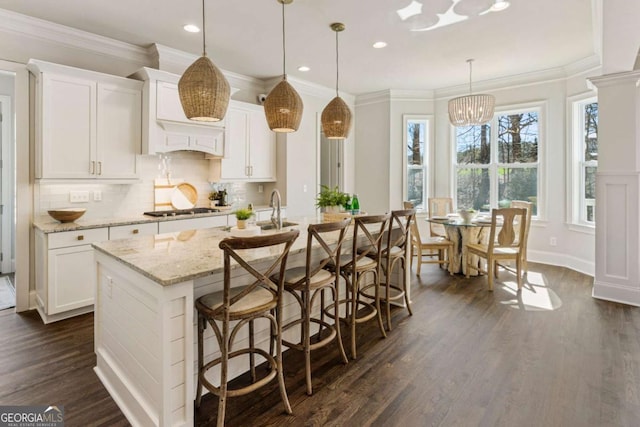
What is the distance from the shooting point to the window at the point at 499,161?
5805mm

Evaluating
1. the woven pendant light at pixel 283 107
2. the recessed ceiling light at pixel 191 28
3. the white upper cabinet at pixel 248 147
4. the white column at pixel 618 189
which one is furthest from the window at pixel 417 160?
the woven pendant light at pixel 283 107

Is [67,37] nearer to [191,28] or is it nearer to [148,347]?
[191,28]

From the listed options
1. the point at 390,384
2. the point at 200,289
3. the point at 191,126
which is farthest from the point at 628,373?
the point at 191,126

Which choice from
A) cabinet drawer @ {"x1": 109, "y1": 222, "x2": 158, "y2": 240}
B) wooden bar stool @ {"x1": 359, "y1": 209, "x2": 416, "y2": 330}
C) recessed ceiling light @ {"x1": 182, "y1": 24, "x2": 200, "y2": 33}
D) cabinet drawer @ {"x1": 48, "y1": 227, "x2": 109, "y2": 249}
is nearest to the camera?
wooden bar stool @ {"x1": 359, "y1": 209, "x2": 416, "y2": 330}

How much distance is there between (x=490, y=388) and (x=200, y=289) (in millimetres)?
1895

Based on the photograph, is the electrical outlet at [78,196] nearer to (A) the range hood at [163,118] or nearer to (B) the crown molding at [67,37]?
(A) the range hood at [163,118]

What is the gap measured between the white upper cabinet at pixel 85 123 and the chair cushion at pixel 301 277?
2.62 m

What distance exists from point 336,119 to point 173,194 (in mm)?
2485

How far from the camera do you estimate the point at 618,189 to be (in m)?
Answer: 3.87

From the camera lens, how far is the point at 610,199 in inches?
154

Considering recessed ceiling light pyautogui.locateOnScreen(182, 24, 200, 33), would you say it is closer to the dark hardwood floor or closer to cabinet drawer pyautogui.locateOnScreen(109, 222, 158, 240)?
cabinet drawer pyautogui.locateOnScreen(109, 222, 158, 240)

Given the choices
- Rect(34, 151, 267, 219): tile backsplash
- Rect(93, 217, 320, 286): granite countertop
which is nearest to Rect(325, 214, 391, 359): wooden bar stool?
Rect(93, 217, 320, 286): granite countertop

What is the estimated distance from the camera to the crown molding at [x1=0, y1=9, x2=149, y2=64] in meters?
3.46

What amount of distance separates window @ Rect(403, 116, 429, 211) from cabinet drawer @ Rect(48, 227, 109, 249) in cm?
482
